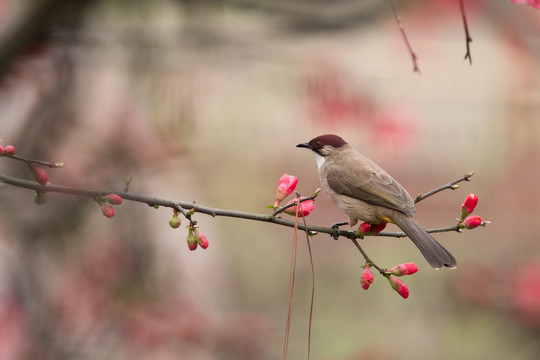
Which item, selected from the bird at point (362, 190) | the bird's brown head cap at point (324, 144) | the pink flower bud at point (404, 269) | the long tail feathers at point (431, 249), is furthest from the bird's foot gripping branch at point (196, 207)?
the bird's brown head cap at point (324, 144)

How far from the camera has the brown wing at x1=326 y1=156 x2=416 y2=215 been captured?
11.0ft

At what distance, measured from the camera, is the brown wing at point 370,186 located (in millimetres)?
3359

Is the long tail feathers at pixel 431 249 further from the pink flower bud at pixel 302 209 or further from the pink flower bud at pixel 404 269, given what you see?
the pink flower bud at pixel 302 209

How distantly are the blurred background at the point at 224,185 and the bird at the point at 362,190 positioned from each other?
31.1 inches

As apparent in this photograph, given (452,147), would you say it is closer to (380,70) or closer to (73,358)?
(380,70)

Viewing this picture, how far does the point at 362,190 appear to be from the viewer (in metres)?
3.50

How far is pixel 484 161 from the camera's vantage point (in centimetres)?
1231

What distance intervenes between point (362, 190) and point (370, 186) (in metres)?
0.05

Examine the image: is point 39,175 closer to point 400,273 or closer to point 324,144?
point 400,273

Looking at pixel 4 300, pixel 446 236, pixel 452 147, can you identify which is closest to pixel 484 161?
pixel 452 147

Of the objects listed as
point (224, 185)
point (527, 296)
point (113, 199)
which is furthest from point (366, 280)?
point (224, 185)

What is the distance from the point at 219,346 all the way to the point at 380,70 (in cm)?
982

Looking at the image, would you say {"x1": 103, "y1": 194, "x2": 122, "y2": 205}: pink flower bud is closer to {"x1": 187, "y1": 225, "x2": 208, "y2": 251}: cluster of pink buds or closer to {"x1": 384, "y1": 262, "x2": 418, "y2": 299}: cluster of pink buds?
{"x1": 187, "y1": 225, "x2": 208, "y2": 251}: cluster of pink buds

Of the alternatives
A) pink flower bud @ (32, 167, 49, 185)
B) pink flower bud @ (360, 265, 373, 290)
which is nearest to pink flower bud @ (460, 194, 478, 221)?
pink flower bud @ (360, 265, 373, 290)
